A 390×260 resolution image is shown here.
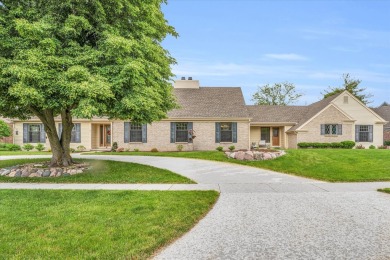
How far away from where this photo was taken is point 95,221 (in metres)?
5.16

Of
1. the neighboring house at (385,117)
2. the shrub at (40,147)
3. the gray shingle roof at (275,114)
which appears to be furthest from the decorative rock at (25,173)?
the neighboring house at (385,117)

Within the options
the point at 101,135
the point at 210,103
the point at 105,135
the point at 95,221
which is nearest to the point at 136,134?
the point at 105,135

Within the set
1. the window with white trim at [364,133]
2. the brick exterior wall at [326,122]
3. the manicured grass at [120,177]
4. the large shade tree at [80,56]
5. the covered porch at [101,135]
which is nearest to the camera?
the large shade tree at [80,56]

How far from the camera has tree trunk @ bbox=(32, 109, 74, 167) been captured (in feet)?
40.0

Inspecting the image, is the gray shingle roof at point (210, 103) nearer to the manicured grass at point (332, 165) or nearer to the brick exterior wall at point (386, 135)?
the manicured grass at point (332, 165)

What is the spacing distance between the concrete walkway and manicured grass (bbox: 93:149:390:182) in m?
1.32

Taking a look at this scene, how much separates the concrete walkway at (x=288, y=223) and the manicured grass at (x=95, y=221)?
440 mm

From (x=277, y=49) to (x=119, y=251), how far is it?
28.8 m

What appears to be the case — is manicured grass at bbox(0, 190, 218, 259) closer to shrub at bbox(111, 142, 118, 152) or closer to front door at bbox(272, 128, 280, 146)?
shrub at bbox(111, 142, 118, 152)

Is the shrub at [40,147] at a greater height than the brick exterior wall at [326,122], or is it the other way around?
the brick exterior wall at [326,122]

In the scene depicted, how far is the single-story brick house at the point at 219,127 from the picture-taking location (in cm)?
2389

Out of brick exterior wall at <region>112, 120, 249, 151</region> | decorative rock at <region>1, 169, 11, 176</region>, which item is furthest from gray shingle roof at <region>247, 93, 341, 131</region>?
decorative rock at <region>1, 169, 11, 176</region>

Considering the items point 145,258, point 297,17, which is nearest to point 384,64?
point 297,17

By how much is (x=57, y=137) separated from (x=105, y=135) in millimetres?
14595
